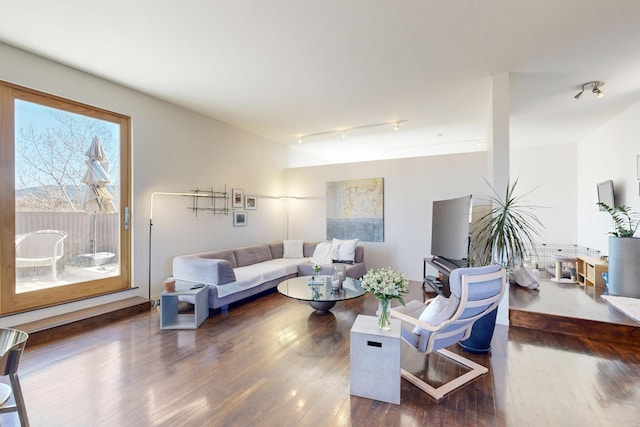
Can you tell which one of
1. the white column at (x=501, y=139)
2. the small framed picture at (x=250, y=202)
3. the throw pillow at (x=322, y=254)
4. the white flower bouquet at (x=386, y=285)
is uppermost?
the white column at (x=501, y=139)

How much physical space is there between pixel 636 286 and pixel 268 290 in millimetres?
5451

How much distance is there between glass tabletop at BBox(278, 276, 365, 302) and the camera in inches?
140

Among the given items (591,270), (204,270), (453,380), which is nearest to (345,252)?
(204,270)

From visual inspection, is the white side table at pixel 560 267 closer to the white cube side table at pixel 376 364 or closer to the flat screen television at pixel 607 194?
the flat screen television at pixel 607 194

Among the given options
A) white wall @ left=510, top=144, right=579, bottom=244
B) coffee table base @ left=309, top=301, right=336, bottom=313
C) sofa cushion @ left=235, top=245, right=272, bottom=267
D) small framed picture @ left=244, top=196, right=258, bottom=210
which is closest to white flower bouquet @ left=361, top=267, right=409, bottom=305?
coffee table base @ left=309, top=301, right=336, bottom=313

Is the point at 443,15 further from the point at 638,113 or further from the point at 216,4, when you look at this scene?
the point at 638,113

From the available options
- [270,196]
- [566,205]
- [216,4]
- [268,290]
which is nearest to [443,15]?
[216,4]

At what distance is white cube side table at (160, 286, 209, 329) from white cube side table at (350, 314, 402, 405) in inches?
86.4

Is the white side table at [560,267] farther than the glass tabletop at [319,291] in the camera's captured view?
Yes

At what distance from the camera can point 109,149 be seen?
3.94 m

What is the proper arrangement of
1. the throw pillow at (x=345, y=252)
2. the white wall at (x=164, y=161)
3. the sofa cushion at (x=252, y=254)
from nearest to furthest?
the white wall at (x=164, y=161) < the sofa cushion at (x=252, y=254) < the throw pillow at (x=345, y=252)

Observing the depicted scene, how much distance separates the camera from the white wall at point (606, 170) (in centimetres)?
441

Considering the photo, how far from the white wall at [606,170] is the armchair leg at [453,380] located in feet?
13.2

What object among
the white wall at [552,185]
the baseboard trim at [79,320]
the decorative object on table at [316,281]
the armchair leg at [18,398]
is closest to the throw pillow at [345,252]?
the decorative object on table at [316,281]
